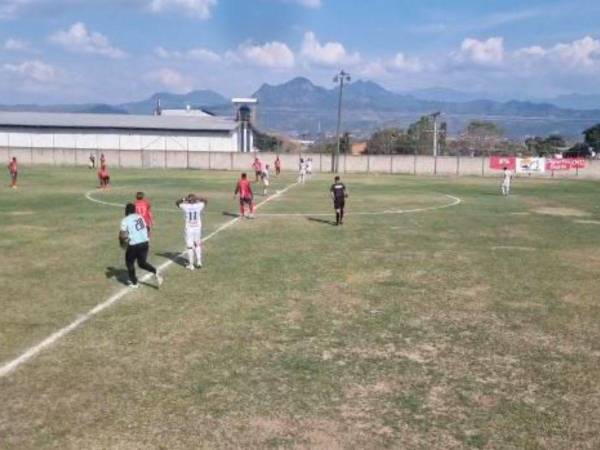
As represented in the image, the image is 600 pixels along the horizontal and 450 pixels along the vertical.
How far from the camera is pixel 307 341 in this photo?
10969 millimetres

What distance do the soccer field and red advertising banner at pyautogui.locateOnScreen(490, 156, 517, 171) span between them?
37575mm

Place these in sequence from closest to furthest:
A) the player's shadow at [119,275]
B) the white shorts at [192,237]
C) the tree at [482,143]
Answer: the player's shadow at [119,275] < the white shorts at [192,237] < the tree at [482,143]

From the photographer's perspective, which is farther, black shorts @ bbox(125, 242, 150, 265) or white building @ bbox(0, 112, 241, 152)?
white building @ bbox(0, 112, 241, 152)

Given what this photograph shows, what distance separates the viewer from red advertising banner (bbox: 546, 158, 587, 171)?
5784 cm

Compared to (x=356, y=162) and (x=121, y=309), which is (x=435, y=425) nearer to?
(x=121, y=309)

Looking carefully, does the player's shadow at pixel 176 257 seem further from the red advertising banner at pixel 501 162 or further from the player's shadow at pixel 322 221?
the red advertising banner at pixel 501 162

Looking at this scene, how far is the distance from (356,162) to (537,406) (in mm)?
54683

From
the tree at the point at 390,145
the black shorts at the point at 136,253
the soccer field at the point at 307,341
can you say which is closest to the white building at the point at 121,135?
the tree at the point at 390,145

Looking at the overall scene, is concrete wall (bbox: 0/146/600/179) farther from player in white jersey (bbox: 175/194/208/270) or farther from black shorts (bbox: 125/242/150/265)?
black shorts (bbox: 125/242/150/265)

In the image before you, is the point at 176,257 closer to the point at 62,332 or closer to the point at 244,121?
the point at 62,332

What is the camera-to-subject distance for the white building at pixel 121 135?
8212 centimetres

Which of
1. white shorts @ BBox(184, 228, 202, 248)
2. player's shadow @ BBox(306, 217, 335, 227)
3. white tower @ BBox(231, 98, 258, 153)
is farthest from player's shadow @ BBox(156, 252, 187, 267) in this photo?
white tower @ BBox(231, 98, 258, 153)

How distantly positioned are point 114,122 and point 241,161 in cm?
3235

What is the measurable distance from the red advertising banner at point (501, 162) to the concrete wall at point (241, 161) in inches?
16.8
